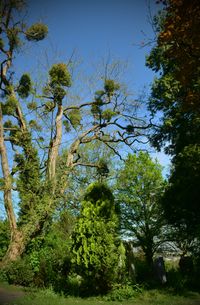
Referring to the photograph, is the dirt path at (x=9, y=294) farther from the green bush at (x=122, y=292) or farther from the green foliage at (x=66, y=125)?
the green foliage at (x=66, y=125)

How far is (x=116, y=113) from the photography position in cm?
2253

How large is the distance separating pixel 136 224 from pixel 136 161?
664cm

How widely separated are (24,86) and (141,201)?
18.7 m

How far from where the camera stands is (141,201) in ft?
112

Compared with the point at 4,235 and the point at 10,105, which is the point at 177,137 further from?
the point at 4,235

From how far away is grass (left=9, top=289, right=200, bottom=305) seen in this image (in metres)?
10.4

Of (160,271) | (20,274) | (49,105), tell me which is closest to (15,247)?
(20,274)

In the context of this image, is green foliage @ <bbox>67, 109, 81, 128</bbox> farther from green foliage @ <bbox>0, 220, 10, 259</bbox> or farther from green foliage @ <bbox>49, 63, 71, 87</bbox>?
green foliage @ <bbox>0, 220, 10, 259</bbox>

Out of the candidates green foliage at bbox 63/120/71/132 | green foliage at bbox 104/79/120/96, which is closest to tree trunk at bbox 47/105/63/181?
green foliage at bbox 63/120/71/132

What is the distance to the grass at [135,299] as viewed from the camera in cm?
1036

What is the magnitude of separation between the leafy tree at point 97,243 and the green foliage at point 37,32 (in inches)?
444

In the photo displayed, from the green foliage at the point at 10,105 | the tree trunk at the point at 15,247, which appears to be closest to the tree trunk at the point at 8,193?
the tree trunk at the point at 15,247

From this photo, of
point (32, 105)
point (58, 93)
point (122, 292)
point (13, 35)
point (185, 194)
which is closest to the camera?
point (122, 292)

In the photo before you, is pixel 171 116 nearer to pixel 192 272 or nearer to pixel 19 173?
pixel 192 272
